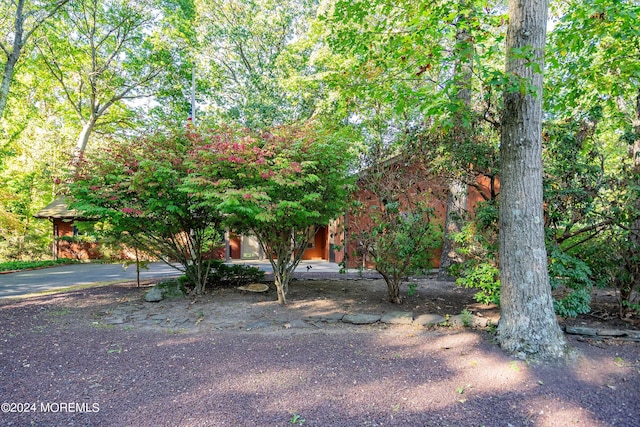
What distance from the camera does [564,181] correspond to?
4.50 m

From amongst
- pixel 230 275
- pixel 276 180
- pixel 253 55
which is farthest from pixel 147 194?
pixel 253 55

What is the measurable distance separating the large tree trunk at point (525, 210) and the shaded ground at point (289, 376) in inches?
15.4

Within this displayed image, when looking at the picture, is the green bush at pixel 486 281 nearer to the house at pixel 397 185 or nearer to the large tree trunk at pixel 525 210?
the large tree trunk at pixel 525 210

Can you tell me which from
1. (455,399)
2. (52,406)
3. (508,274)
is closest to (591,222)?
(508,274)

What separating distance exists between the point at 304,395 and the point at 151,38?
16187 millimetres

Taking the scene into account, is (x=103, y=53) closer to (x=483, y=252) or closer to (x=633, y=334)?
(x=483, y=252)

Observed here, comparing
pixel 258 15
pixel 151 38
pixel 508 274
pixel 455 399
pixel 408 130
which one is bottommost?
pixel 455 399

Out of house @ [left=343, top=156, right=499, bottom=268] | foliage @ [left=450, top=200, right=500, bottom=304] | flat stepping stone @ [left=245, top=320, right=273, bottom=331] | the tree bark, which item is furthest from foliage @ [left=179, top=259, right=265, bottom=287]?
the tree bark

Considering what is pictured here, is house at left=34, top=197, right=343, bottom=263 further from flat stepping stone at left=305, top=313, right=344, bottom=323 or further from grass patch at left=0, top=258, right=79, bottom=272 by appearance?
flat stepping stone at left=305, top=313, right=344, bottom=323

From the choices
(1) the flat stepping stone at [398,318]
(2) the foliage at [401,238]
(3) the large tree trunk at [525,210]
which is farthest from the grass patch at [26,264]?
(3) the large tree trunk at [525,210]

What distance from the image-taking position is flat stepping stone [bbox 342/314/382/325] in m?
4.78

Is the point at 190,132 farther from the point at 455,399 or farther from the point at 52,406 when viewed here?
the point at 455,399

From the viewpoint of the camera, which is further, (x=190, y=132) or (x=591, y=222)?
(x=190, y=132)

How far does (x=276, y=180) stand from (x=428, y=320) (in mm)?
2966
